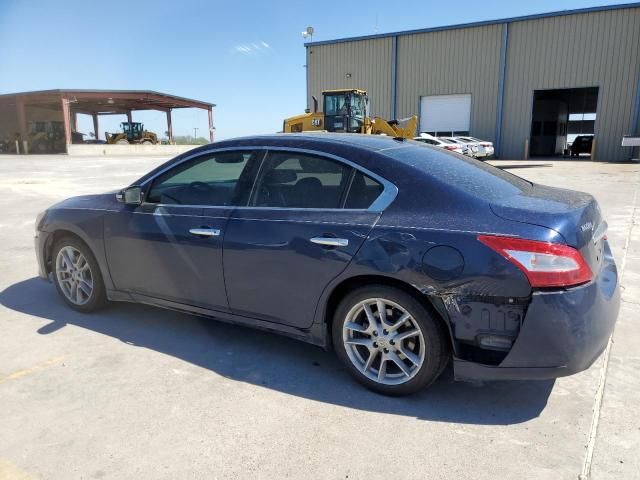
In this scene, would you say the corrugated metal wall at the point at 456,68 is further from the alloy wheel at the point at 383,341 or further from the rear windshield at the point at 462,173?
the alloy wheel at the point at 383,341

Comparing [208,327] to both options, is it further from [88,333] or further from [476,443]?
[476,443]

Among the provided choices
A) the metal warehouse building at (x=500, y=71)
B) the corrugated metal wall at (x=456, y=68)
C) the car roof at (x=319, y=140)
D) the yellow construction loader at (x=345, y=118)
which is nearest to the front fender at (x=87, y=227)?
the car roof at (x=319, y=140)

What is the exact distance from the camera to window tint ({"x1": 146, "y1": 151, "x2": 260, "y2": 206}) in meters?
3.42

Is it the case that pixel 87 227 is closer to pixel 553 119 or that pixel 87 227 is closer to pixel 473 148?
pixel 473 148

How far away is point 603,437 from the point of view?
2518mm

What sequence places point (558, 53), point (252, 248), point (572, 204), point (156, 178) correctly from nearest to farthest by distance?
point (572, 204), point (252, 248), point (156, 178), point (558, 53)

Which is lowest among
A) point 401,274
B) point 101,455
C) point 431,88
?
point 101,455

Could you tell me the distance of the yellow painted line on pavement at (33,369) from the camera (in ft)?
10.5

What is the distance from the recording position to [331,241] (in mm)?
2885

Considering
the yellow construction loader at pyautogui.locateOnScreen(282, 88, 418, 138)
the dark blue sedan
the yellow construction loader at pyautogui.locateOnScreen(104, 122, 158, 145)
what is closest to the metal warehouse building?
the yellow construction loader at pyautogui.locateOnScreen(282, 88, 418, 138)

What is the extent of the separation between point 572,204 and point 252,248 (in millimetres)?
1996

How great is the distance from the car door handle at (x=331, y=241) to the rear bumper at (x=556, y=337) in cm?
93

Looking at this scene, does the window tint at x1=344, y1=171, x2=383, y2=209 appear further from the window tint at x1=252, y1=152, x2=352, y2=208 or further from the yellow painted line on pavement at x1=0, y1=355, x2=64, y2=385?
the yellow painted line on pavement at x1=0, y1=355, x2=64, y2=385

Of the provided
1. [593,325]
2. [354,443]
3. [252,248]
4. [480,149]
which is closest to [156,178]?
[252,248]
